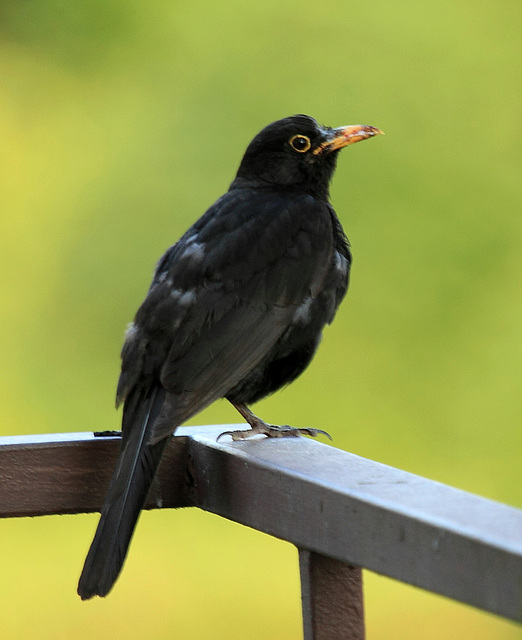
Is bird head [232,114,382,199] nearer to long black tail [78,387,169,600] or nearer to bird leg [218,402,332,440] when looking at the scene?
bird leg [218,402,332,440]

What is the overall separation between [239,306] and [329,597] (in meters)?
1.06

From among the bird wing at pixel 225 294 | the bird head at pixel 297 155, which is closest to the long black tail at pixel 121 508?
the bird wing at pixel 225 294

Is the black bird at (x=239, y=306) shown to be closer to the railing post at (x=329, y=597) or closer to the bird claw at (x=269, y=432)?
the bird claw at (x=269, y=432)

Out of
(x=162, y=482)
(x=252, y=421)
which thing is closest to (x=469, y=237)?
(x=252, y=421)

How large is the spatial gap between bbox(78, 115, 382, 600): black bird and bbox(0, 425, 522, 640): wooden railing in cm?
11

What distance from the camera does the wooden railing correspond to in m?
1.52

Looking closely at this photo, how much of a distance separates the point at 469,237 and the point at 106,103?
200 centimetres

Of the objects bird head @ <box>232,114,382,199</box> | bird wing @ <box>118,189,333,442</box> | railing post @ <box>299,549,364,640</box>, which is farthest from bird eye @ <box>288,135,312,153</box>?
railing post @ <box>299,549,364,640</box>

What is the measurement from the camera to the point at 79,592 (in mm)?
2209

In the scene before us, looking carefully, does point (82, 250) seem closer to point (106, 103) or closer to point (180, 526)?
point (106, 103)

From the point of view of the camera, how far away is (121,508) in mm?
2291

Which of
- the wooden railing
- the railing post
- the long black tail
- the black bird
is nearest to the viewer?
the wooden railing

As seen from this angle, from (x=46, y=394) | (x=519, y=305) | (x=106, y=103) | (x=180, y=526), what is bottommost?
(x=180, y=526)

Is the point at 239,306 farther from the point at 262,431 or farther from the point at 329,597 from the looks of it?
the point at 329,597
